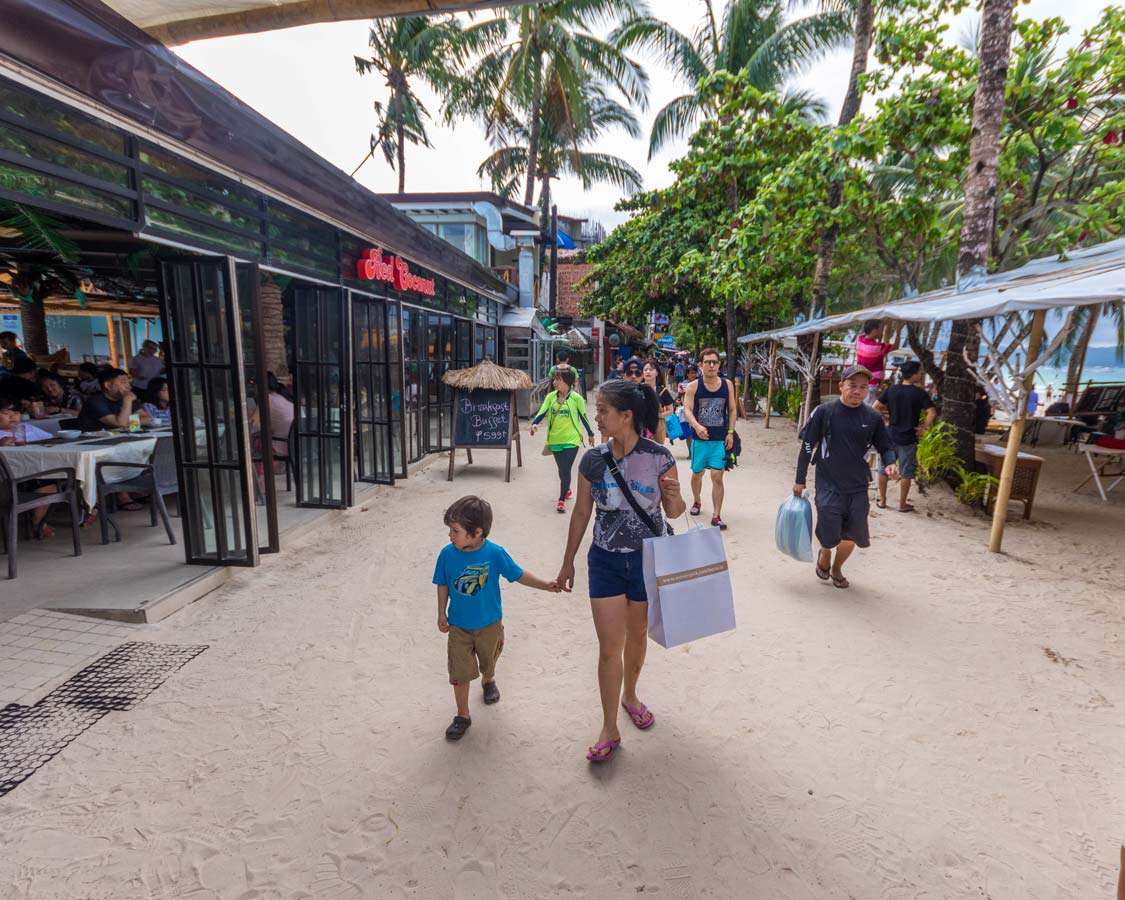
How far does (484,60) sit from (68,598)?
18.6 metres

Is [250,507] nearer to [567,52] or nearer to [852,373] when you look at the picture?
[852,373]

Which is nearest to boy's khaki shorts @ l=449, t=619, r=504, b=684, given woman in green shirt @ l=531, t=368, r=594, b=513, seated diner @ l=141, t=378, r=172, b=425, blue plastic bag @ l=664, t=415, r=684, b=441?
woman in green shirt @ l=531, t=368, r=594, b=513

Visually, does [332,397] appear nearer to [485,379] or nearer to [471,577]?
[485,379]

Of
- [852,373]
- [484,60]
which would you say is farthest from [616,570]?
[484,60]

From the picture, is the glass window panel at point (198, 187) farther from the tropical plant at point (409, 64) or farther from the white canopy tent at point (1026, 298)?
the tropical plant at point (409, 64)

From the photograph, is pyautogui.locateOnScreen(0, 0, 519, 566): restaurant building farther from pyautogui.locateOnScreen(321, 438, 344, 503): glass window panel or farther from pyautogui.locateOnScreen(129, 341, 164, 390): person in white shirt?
pyautogui.locateOnScreen(129, 341, 164, 390): person in white shirt

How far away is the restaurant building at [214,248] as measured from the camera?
3.10 metres

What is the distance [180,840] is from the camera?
2.28 meters

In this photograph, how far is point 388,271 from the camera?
25.1 feet

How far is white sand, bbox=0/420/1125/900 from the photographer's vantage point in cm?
216

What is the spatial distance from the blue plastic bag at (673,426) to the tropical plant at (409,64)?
13407 mm

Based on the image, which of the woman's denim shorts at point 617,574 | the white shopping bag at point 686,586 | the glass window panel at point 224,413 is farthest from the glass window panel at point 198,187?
the white shopping bag at point 686,586

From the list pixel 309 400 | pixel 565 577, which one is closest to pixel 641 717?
pixel 565 577

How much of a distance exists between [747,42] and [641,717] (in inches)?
716
